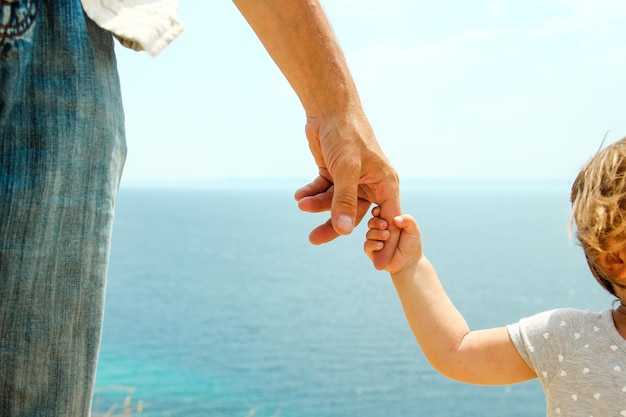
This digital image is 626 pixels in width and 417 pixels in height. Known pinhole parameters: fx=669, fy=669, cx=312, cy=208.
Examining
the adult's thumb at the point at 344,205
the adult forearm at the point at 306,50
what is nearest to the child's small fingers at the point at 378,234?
the adult's thumb at the point at 344,205

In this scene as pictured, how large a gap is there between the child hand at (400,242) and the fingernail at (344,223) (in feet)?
0.43

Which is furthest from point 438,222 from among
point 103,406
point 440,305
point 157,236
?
point 440,305

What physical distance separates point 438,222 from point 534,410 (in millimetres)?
67355

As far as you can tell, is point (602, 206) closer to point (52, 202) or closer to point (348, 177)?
point (348, 177)

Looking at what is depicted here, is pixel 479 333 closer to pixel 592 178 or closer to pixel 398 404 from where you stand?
pixel 592 178

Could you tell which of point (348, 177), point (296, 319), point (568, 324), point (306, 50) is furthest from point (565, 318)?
point (296, 319)

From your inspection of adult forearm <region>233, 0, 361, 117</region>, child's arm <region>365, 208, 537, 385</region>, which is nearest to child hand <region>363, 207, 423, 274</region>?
child's arm <region>365, 208, 537, 385</region>

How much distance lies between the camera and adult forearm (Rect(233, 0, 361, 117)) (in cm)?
132

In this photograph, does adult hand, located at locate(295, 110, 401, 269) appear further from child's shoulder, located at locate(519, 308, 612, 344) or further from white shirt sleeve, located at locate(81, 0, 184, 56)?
white shirt sleeve, located at locate(81, 0, 184, 56)

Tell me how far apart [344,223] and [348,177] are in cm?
10

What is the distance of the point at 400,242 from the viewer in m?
1.53

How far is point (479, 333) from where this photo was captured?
4.48 ft

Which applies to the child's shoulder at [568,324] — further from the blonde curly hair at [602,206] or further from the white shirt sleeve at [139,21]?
the white shirt sleeve at [139,21]

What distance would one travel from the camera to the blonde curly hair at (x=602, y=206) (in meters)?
1.23
